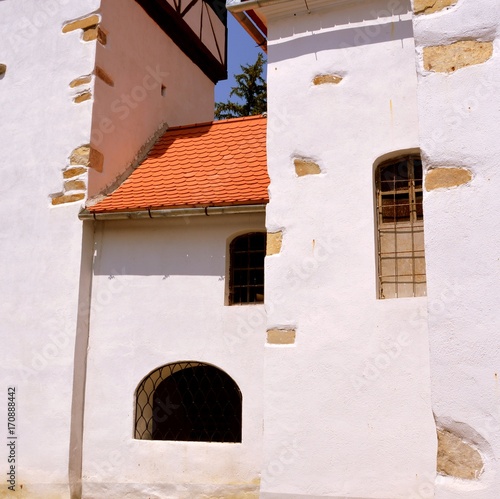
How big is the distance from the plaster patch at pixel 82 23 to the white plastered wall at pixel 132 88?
0.13 m

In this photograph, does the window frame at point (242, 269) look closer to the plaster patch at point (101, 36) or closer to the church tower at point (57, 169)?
the church tower at point (57, 169)

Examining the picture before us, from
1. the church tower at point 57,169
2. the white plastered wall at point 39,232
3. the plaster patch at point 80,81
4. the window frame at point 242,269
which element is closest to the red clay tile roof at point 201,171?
the church tower at point 57,169

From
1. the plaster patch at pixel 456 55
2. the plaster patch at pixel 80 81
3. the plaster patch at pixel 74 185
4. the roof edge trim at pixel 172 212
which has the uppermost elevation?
the plaster patch at pixel 80 81

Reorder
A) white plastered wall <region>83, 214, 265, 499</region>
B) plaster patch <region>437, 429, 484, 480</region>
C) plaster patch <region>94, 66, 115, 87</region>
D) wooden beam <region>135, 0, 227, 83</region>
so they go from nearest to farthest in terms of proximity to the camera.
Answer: plaster patch <region>437, 429, 484, 480</region>, white plastered wall <region>83, 214, 265, 499</region>, plaster patch <region>94, 66, 115, 87</region>, wooden beam <region>135, 0, 227, 83</region>

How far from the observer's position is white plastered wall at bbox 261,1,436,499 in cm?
541

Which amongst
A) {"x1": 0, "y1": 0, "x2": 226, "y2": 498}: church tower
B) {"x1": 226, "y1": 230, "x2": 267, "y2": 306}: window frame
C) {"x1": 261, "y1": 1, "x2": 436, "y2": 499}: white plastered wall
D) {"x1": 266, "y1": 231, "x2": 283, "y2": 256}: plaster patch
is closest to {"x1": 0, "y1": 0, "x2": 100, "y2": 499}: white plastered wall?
{"x1": 0, "y1": 0, "x2": 226, "y2": 498}: church tower

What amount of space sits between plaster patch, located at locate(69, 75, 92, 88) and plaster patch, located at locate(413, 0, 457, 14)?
19.2 feet

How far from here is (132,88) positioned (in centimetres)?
926

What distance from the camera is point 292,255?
604cm

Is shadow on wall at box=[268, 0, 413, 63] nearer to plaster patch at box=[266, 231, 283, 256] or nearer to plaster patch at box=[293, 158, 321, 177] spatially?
plaster patch at box=[293, 158, 321, 177]

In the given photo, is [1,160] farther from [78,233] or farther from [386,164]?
[386,164]

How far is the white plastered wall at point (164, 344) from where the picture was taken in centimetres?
674

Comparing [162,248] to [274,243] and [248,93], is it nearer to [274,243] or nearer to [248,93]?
[274,243]

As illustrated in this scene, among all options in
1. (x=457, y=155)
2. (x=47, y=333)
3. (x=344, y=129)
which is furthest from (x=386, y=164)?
(x=47, y=333)
